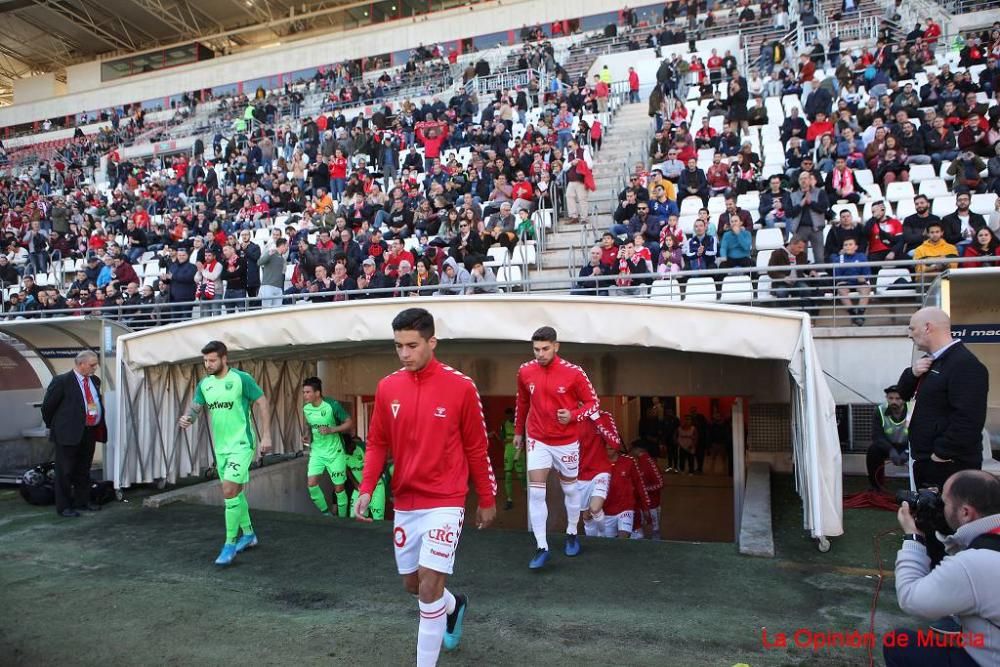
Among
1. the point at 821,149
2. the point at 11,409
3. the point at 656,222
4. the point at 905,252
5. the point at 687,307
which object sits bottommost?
the point at 11,409

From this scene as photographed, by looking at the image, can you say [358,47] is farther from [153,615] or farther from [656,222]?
[153,615]

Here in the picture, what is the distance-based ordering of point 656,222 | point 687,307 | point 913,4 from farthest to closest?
point 913,4 < point 656,222 < point 687,307

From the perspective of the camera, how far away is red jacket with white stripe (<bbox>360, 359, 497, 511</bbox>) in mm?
4309

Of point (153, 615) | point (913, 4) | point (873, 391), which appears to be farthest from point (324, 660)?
point (913, 4)

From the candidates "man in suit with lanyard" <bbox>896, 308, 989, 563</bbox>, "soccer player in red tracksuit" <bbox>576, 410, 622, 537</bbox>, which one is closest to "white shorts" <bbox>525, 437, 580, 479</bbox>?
"soccer player in red tracksuit" <bbox>576, 410, 622, 537</bbox>

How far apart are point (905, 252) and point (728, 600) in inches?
262

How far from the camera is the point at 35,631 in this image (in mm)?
5305

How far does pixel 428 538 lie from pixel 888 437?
6.68 m

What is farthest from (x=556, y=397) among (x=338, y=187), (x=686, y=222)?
(x=338, y=187)

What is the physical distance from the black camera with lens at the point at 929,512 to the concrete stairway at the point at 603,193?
6672mm

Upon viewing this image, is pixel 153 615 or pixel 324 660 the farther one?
pixel 153 615

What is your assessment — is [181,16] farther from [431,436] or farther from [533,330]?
[431,436]

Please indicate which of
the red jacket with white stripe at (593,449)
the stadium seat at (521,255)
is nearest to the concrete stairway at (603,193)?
the stadium seat at (521,255)

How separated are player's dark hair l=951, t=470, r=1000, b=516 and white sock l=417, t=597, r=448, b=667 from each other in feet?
8.38
